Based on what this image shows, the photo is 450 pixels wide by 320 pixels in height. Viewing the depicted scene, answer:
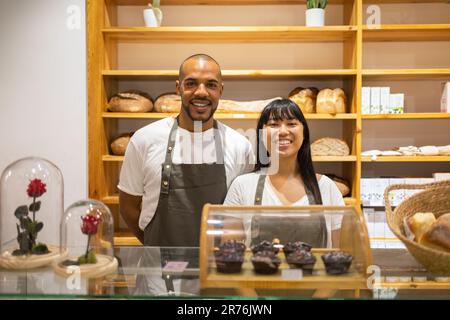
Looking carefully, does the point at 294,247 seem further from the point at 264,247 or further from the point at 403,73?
the point at 403,73

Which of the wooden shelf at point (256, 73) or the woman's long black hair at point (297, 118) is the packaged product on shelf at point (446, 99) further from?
the woman's long black hair at point (297, 118)

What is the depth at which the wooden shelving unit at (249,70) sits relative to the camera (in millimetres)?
3590

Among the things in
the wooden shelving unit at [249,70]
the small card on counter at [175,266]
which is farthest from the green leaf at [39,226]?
the wooden shelving unit at [249,70]

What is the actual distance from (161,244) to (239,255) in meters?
1.12

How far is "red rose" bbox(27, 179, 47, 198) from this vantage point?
1.39 meters

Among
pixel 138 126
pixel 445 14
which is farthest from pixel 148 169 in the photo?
pixel 445 14

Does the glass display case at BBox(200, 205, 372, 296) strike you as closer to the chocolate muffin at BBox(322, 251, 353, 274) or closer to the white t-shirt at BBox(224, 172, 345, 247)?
the chocolate muffin at BBox(322, 251, 353, 274)

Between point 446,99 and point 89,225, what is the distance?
3053 mm

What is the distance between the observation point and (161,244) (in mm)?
2297

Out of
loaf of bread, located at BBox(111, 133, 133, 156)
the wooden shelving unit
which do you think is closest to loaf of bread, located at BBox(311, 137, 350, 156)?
the wooden shelving unit

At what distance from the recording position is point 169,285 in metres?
1.20

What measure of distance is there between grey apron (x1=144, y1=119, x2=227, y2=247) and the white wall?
153 centimetres

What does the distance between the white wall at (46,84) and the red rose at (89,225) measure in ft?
7.78
